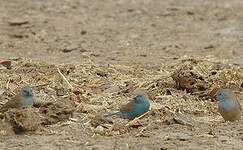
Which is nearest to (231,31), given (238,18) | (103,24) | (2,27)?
(238,18)

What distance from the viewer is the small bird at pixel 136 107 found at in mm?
7129

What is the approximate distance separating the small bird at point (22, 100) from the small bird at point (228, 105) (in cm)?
153

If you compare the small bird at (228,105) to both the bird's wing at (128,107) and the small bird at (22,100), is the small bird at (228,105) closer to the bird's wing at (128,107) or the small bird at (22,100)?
the bird's wing at (128,107)

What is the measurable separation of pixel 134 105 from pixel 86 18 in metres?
7.41

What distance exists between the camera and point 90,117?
24.0ft

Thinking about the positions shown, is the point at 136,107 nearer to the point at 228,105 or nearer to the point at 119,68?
the point at 228,105

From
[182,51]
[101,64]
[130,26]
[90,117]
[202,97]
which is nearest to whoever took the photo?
[90,117]

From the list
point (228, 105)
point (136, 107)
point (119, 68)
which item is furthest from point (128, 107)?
point (119, 68)

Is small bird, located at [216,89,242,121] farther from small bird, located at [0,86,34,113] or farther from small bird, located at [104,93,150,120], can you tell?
small bird, located at [0,86,34,113]

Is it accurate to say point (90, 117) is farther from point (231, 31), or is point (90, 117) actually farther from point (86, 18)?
point (86, 18)

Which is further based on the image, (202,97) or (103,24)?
(103,24)

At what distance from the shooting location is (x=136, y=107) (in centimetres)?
714

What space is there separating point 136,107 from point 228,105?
74 centimetres

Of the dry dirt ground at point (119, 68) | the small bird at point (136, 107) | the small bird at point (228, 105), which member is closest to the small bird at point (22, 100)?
the dry dirt ground at point (119, 68)
